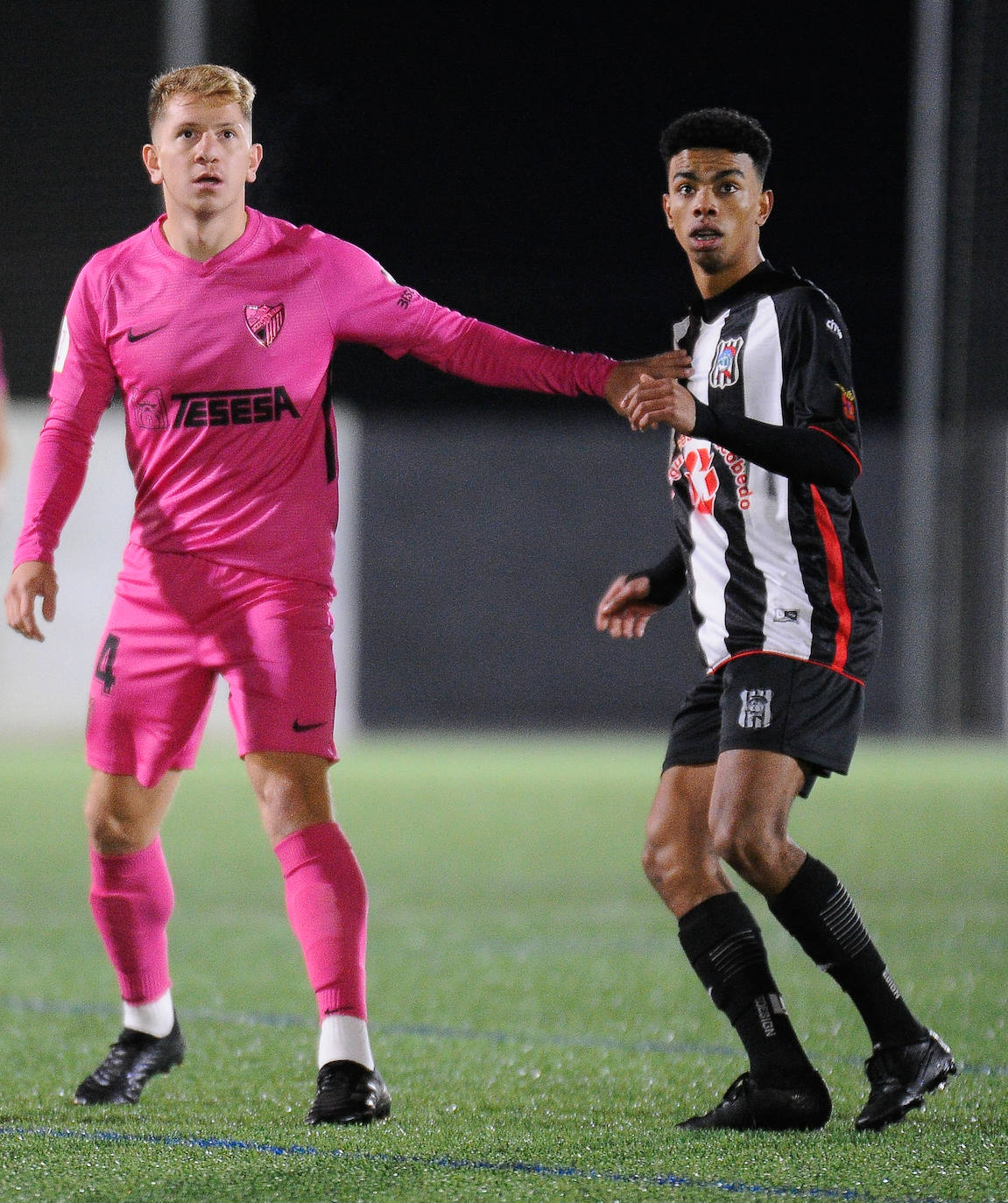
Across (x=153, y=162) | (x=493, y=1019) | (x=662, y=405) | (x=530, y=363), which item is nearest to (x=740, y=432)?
(x=662, y=405)

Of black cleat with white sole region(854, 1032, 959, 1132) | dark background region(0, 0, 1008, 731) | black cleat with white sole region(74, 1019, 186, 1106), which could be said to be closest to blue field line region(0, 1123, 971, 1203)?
black cleat with white sole region(74, 1019, 186, 1106)

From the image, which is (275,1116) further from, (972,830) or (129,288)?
(972,830)

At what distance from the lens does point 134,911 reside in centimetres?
375

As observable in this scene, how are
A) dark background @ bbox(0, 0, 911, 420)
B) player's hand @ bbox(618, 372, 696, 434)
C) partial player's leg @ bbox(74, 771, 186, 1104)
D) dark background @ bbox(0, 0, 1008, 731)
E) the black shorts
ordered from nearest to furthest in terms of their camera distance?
player's hand @ bbox(618, 372, 696, 434), the black shorts, partial player's leg @ bbox(74, 771, 186, 1104), dark background @ bbox(0, 0, 911, 420), dark background @ bbox(0, 0, 1008, 731)

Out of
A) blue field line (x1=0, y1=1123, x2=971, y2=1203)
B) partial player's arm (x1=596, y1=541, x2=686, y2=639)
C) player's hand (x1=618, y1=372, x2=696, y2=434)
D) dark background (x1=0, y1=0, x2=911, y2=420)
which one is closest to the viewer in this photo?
blue field line (x1=0, y1=1123, x2=971, y2=1203)

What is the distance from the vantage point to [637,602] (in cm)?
395

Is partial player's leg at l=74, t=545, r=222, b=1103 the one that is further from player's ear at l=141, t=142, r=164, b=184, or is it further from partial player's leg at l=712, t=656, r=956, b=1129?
partial player's leg at l=712, t=656, r=956, b=1129

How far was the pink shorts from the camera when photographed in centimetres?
352

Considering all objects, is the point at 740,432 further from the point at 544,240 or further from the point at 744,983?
the point at 544,240

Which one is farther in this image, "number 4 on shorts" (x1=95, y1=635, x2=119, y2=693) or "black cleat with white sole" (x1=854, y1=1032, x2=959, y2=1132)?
"number 4 on shorts" (x1=95, y1=635, x2=119, y2=693)

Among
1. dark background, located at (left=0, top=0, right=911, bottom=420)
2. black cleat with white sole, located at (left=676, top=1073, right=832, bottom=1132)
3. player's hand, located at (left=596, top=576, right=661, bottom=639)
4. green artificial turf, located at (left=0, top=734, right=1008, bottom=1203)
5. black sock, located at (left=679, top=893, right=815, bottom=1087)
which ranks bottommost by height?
green artificial turf, located at (left=0, top=734, right=1008, bottom=1203)

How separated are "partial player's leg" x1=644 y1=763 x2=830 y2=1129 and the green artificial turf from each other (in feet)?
0.26

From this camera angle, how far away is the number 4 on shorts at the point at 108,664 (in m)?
3.65

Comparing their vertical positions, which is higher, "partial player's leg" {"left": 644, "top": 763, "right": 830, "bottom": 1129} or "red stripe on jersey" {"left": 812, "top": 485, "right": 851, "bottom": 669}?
"red stripe on jersey" {"left": 812, "top": 485, "right": 851, "bottom": 669}
